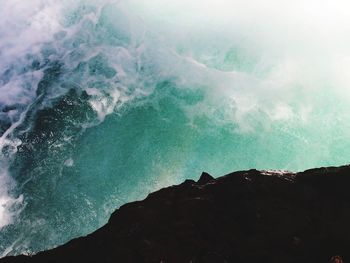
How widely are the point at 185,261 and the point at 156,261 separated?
114 centimetres

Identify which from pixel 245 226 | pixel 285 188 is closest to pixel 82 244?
pixel 245 226

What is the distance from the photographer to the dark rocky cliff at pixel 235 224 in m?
13.5

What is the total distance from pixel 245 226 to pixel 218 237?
1357 mm

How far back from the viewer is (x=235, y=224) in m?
15.4

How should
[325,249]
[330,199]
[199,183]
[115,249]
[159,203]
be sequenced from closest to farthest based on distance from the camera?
1. [325,249]
2. [115,249]
3. [330,199]
4. [159,203]
5. [199,183]

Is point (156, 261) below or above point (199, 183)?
above

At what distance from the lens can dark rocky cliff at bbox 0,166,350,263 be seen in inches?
530

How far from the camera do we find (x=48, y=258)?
16109mm

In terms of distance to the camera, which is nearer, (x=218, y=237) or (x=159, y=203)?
(x=218, y=237)

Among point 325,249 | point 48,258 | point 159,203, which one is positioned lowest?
point 48,258

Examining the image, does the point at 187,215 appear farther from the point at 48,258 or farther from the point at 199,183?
the point at 48,258

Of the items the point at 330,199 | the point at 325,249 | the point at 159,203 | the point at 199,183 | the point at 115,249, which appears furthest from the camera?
the point at 199,183

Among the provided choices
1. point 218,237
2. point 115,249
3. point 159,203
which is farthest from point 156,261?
point 159,203

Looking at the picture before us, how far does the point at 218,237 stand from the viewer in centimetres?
1474
